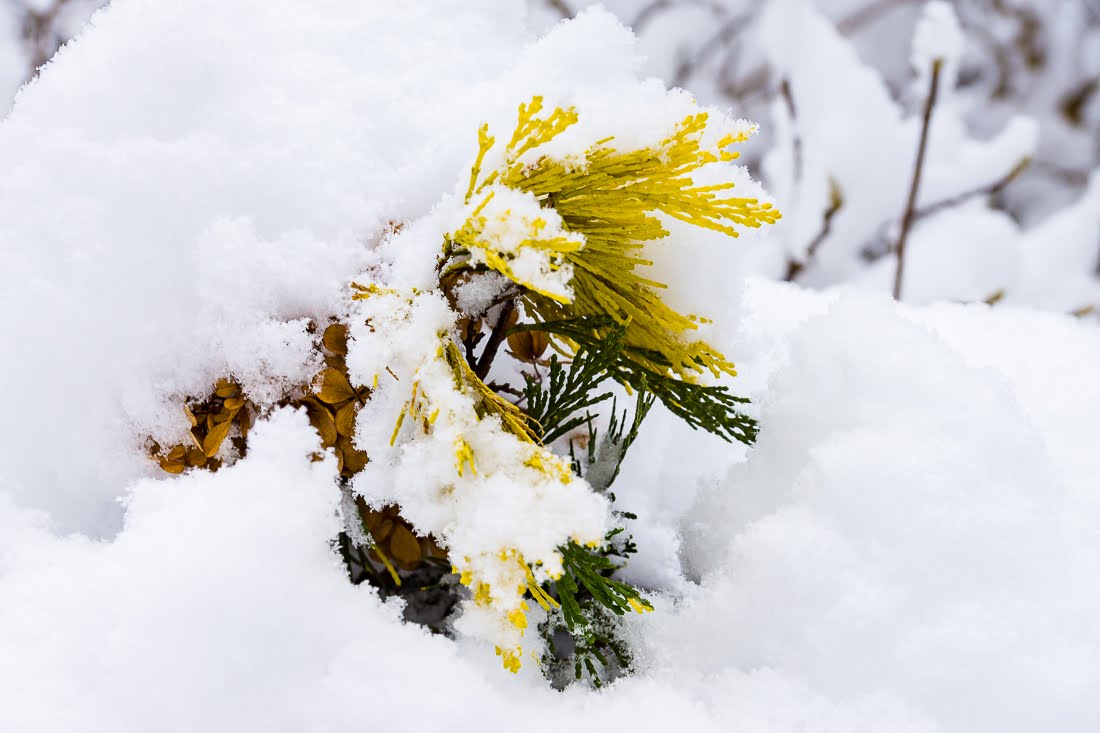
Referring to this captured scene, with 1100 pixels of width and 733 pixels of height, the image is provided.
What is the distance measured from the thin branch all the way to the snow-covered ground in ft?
0.29

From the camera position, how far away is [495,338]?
0.47 m

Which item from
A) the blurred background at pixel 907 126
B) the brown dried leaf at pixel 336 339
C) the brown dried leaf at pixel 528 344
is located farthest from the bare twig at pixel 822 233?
the brown dried leaf at pixel 336 339

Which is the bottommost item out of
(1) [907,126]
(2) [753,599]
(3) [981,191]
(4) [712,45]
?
(2) [753,599]

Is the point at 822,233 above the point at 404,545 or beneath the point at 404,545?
above

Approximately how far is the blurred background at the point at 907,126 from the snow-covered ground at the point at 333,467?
86 cm

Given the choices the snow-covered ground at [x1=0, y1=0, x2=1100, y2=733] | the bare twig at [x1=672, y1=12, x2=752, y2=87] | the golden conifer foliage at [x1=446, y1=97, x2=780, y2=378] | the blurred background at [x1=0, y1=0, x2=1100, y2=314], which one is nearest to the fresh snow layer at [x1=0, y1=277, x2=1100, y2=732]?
the snow-covered ground at [x1=0, y1=0, x2=1100, y2=733]

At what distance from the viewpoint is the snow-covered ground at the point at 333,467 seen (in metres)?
0.36

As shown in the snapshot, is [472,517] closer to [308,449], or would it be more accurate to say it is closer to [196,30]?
[308,449]

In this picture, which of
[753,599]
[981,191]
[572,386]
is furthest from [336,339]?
[981,191]

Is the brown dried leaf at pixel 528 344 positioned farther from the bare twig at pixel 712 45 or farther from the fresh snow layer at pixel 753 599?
the bare twig at pixel 712 45

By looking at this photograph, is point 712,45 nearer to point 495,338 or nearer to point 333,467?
point 495,338

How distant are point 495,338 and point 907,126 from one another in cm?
173

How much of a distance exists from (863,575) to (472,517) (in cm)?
22

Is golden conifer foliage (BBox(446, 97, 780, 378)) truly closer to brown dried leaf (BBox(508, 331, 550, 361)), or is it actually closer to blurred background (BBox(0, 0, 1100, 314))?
brown dried leaf (BBox(508, 331, 550, 361))
